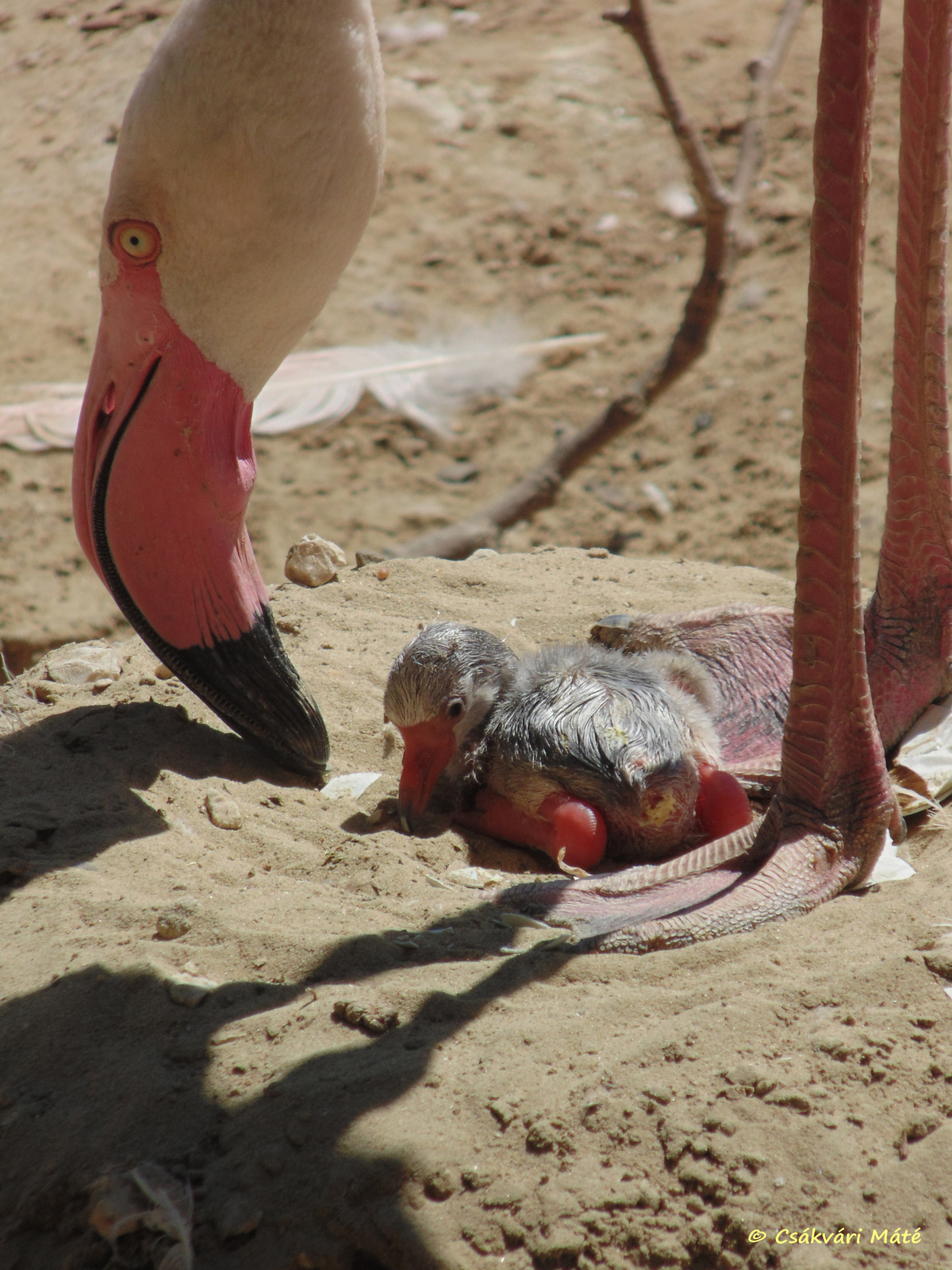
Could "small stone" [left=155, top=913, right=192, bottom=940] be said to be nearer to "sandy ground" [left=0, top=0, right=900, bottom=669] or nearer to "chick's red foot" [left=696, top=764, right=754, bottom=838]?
"chick's red foot" [left=696, top=764, right=754, bottom=838]

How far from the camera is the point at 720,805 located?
8.02 feet

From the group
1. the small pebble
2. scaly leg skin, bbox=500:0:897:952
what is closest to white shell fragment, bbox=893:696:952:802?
scaly leg skin, bbox=500:0:897:952

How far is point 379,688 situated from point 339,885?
3.00 ft

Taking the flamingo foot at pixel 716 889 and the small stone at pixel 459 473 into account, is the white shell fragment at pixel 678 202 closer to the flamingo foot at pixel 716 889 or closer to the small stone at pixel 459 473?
the small stone at pixel 459 473

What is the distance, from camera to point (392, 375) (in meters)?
6.10

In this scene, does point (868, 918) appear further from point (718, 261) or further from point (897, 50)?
point (897, 50)

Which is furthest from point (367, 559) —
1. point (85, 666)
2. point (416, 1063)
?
point (416, 1063)

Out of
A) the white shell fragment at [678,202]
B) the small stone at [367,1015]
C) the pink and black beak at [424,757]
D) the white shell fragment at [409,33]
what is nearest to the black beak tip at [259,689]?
the pink and black beak at [424,757]

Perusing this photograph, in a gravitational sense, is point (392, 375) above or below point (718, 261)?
below

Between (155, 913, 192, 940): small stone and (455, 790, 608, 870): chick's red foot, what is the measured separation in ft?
2.76

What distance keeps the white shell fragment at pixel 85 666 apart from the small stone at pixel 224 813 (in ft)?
2.22

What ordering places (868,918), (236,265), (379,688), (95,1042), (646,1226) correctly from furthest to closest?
(379,688) → (236,265) → (868,918) → (95,1042) → (646,1226)

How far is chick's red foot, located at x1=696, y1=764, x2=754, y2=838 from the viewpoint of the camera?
2.42 metres

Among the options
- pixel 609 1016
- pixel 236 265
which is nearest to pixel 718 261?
pixel 236 265
